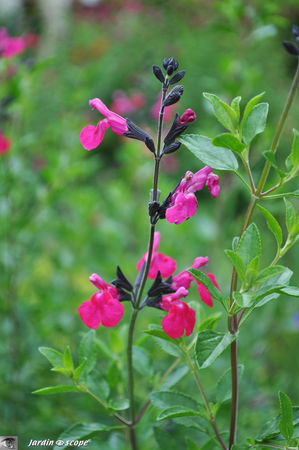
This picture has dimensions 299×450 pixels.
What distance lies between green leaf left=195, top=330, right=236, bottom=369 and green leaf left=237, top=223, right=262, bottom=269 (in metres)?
0.12

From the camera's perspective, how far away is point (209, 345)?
68 cm

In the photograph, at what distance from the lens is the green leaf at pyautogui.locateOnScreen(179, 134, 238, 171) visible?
0.68 meters

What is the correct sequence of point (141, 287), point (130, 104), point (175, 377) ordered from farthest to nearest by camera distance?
point (130, 104)
point (175, 377)
point (141, 287)

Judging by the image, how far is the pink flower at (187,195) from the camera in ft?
2.24

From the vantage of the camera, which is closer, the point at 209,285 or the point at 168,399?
the point at 209,285

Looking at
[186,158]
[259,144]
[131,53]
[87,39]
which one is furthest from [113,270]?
[87,39]

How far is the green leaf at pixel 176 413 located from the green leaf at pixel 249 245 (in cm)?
25

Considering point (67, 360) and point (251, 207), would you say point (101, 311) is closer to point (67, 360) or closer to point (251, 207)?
point (67, 360)

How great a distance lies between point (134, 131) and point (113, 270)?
1320 millimetres

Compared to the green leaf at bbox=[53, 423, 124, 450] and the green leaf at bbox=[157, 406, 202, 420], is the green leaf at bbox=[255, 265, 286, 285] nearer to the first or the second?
the green leaf at bbox=[157, 406, 202, 420]

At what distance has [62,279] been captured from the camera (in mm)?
2293

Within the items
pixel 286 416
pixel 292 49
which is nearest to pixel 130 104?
pixel 292 49

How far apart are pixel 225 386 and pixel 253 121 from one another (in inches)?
18.4

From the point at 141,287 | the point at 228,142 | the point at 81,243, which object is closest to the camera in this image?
the point at 228,142
